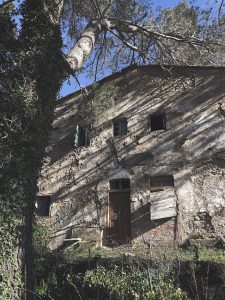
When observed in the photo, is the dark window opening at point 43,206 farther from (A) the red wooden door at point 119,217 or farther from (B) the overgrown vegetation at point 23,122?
(B) the overgrown vegetation at point 23,122

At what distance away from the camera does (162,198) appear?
42.3 feet

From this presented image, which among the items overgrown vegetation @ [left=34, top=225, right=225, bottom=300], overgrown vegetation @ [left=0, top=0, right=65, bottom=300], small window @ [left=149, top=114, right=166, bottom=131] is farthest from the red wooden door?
overgrown vegetation @ [left=0, top=0, right=65, bottom=300]

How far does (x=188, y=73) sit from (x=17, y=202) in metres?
10.3

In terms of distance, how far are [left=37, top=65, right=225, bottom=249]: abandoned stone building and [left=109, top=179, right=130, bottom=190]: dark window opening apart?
0.04 metres

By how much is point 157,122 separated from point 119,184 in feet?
9.15

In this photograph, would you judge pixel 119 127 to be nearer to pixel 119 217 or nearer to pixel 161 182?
pixel 161 182

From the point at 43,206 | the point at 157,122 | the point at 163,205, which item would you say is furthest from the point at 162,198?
the point at 43,206

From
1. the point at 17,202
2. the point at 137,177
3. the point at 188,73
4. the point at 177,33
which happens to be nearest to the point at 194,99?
the point at 188,73

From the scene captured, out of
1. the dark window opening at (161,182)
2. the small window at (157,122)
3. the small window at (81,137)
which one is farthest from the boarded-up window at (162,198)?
the small window at (81,137)

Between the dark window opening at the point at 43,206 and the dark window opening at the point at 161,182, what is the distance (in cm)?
391

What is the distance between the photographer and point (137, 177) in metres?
13.5

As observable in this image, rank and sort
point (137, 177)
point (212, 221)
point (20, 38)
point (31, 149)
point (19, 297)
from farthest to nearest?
point (137, 177) < point (212, 221) < point (20, 38) < point (31, 149) < point (19, 297)

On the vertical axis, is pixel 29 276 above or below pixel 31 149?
below

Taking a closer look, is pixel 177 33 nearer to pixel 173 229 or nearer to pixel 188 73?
pixel 188 73
